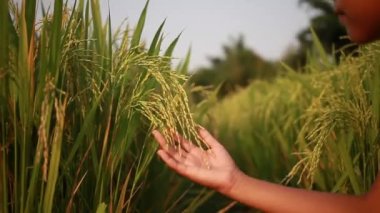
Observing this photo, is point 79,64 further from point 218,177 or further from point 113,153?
point 218,177

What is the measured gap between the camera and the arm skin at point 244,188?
1.02m

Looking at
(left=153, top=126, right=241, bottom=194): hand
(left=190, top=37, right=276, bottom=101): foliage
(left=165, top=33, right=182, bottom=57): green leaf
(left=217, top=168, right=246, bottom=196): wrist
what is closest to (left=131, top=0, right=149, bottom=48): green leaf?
(left=165, top=33, right=182, bottom=57): green leaf

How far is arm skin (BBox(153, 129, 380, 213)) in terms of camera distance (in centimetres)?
102

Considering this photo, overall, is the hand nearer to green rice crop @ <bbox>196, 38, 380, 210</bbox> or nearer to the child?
the child

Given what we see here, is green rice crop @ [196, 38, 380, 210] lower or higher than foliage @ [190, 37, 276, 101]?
higher

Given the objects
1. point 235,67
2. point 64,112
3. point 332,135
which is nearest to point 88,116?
point 64,112

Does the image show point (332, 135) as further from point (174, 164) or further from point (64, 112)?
point (64, 112)

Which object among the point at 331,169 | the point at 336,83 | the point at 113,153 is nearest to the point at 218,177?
the point at 113,153

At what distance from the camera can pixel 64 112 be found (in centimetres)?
92

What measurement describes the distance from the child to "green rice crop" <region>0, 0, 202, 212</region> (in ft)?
0.22

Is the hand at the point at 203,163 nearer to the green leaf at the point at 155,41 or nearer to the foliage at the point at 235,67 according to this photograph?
the green leaf at the point at 155,41

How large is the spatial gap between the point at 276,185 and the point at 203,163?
17cm

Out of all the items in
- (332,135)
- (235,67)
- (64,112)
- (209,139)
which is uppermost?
(64,112)

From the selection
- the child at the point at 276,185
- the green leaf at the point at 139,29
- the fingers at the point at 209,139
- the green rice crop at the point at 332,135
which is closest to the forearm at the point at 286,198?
the child at the point at 276,185
